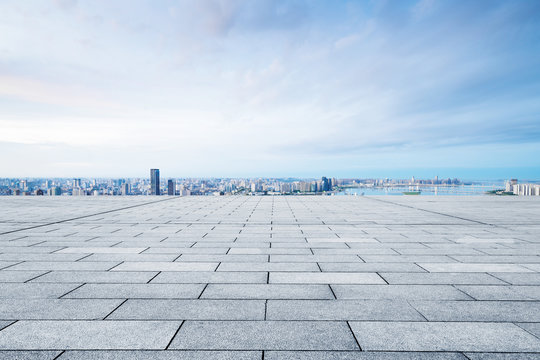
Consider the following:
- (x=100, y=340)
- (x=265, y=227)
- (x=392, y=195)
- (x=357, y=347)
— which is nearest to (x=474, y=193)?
(x=392, y=195)

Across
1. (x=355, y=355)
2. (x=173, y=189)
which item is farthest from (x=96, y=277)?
(x=173, y=189)

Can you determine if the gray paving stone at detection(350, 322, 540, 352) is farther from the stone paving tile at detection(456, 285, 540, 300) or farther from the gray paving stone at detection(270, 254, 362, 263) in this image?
the gray paving stone at detection(270, 254, 362, 263)

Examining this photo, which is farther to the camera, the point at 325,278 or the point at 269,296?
the point at 325,278

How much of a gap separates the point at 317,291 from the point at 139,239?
619 cm

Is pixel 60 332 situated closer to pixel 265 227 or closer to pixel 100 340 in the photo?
pixel 100 340

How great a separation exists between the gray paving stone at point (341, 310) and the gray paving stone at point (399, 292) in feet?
0.67

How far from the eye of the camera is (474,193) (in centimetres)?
2823

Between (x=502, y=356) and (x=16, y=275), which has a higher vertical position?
(x=16, y=275)

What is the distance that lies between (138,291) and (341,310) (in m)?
3.25

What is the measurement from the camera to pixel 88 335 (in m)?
3.65

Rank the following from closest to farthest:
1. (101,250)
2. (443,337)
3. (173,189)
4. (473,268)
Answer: (443,337) < (473,268) < (101,250) < (173,189)

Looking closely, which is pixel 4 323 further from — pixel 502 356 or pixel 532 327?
pixel 532 327

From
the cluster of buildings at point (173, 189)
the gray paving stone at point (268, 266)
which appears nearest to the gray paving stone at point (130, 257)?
the gray paving stone at point (268, 266)

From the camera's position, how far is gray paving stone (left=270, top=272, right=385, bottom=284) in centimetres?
548
